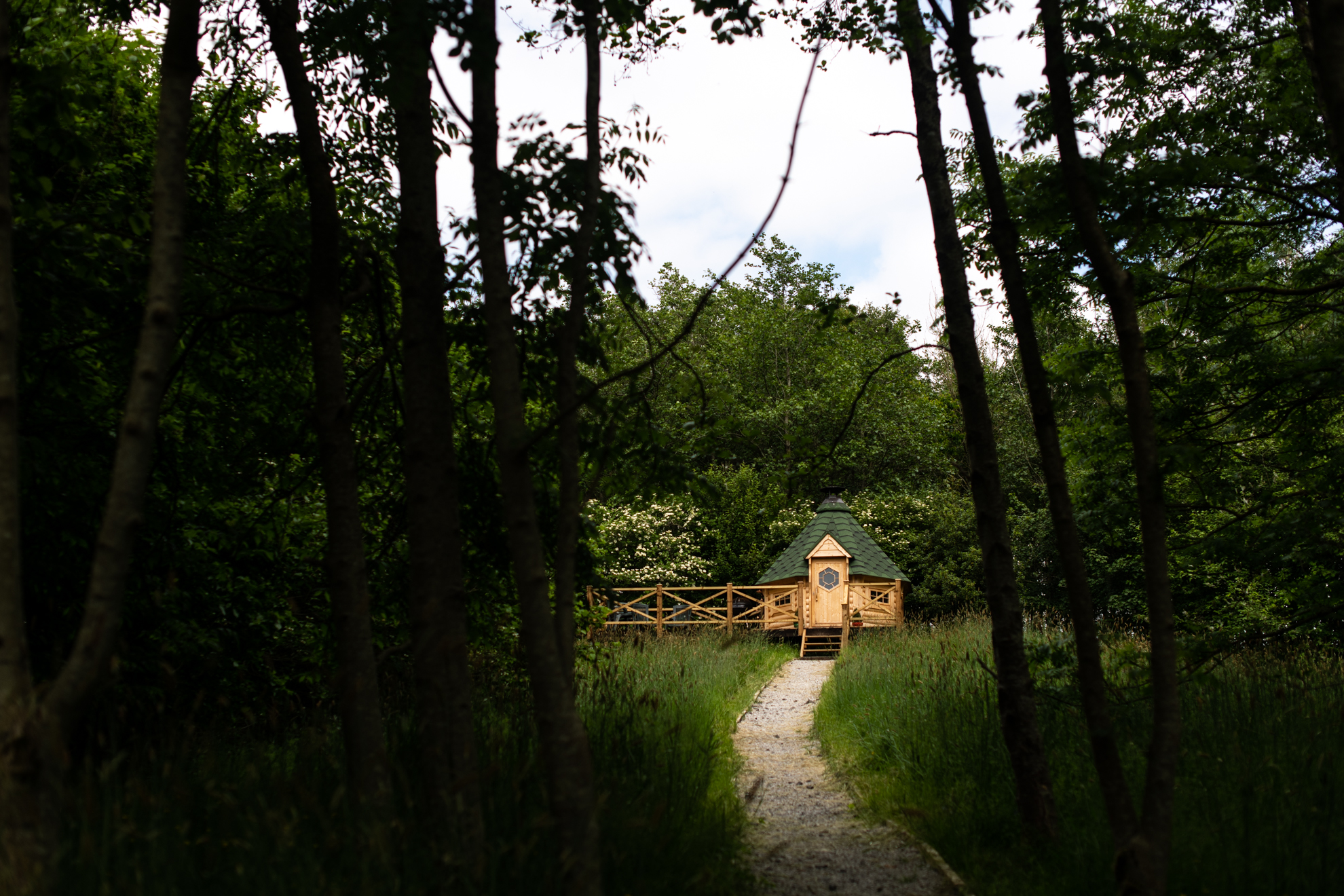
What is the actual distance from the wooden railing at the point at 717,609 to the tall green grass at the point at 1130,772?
1193 cm

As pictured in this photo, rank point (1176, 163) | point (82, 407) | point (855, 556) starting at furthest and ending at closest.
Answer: point (855, 556)
point (82, 407)
point (1176, 163)

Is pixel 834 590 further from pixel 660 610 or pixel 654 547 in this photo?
pixel 654 547

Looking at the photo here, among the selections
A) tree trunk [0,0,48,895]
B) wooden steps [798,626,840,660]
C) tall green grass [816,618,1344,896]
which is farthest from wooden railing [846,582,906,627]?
tree trunk [0,0,48,895]

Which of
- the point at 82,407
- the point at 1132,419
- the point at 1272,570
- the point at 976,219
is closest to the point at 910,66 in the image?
the point at 976,219

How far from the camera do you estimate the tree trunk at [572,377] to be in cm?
333

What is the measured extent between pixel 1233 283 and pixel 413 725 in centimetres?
731

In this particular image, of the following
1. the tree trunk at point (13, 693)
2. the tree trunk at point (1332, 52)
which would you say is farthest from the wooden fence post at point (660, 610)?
the tree trunk at point (13, 693)

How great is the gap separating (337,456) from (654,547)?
20493mm

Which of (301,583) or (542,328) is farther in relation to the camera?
(301,583)

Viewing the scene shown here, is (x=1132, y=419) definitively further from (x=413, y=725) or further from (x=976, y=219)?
(x=976, y=219)

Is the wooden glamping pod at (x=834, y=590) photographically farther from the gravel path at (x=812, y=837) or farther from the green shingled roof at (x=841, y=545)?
the gravel path at (x=812, y=837)

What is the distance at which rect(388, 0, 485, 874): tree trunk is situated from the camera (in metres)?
3.62

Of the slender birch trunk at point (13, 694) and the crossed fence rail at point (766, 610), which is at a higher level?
the slender birch trunk at point (13, 694)

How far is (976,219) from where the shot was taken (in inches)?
326
